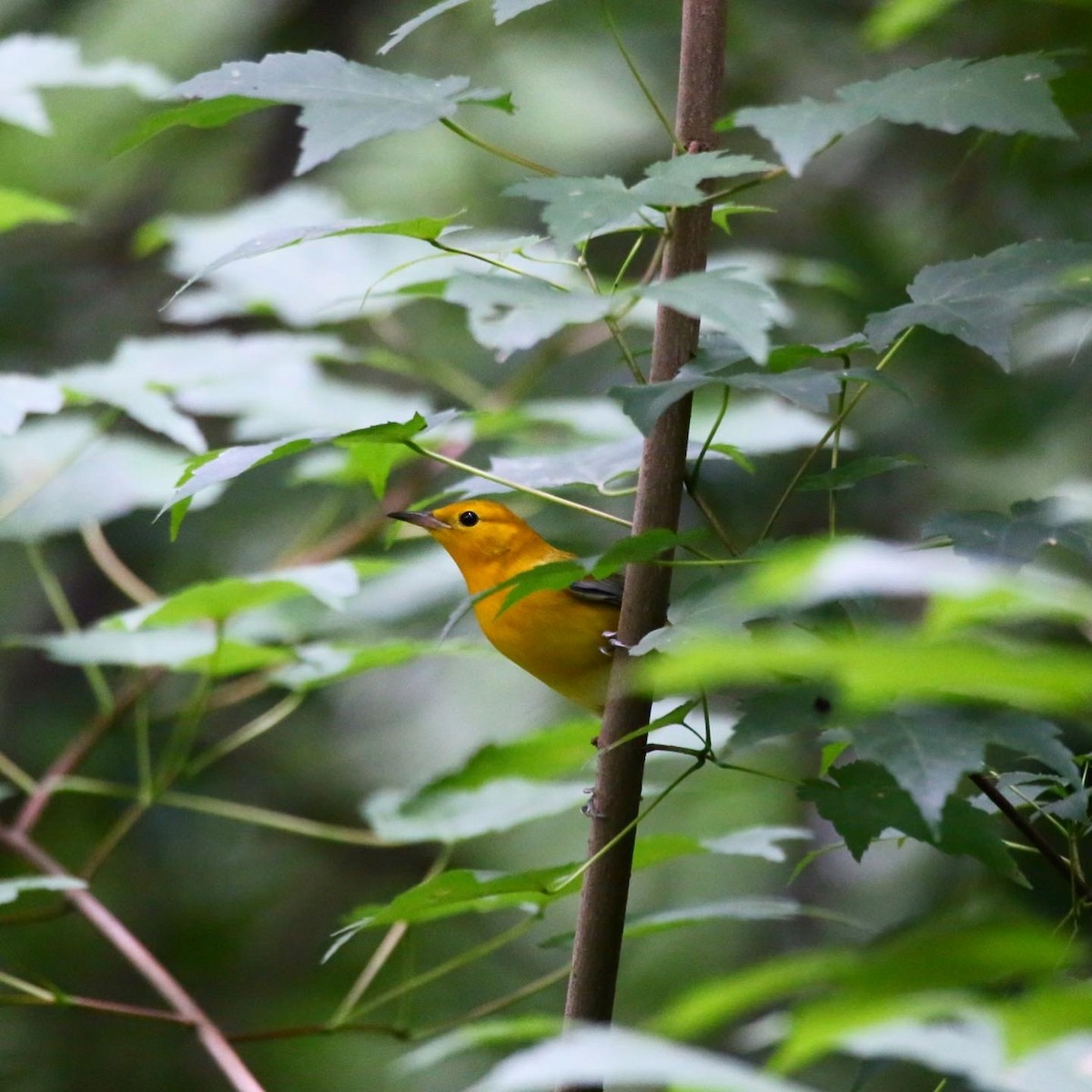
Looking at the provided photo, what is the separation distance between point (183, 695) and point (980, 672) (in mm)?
6094

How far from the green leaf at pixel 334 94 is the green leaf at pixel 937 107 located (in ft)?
1.42

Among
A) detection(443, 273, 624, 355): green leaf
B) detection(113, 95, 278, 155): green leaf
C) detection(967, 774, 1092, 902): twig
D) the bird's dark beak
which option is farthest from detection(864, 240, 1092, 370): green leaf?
the bird's dark beak

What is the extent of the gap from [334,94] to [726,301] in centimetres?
70

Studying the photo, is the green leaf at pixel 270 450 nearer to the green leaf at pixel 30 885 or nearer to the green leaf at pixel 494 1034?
the green leaf at pixel 494 1034

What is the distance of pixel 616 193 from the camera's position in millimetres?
1611

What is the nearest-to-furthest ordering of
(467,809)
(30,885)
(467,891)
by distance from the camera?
(467,891)
(30,885)
(467,809)

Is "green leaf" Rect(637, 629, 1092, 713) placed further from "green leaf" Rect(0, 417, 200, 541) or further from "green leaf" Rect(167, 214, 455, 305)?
"green leaf" Rect(0, 417, 200, 541)

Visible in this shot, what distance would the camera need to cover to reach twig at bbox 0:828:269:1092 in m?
2.25

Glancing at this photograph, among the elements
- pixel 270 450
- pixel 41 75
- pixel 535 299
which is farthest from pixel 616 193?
pixel 41 75

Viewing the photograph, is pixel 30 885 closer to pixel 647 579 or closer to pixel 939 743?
pixel 647 579

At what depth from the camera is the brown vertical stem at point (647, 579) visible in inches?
70.1

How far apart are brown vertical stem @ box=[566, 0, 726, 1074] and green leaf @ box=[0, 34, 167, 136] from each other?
2.08m

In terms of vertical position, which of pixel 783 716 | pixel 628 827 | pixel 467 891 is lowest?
pixel 467 891

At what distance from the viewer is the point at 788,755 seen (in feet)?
17.3
